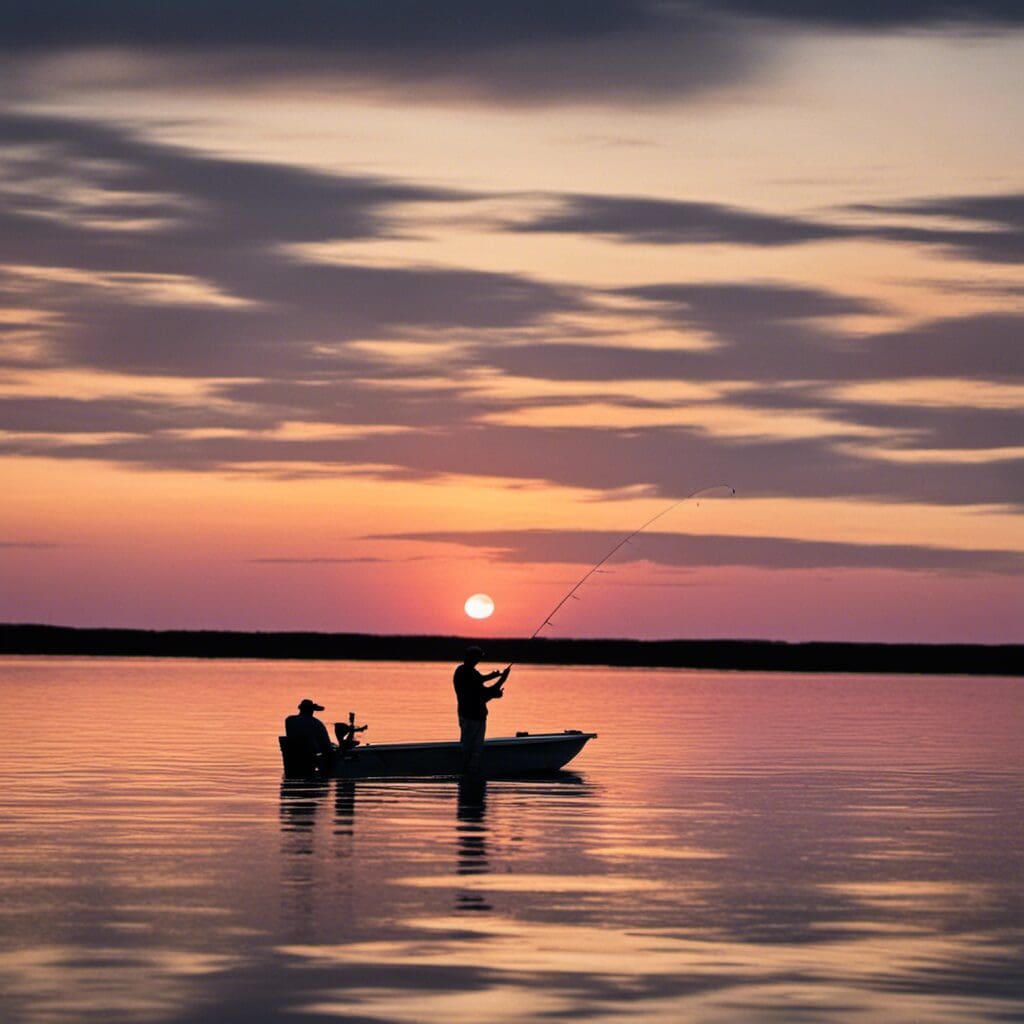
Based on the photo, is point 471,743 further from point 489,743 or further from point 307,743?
point 307,743

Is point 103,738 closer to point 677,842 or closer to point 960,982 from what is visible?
point 677,842

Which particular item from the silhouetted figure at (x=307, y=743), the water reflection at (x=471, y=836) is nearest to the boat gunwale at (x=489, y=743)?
the silhouetted figure at (x=307, y=743)

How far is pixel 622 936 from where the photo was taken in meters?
16.7

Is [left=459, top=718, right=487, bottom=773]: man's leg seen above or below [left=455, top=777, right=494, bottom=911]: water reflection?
above

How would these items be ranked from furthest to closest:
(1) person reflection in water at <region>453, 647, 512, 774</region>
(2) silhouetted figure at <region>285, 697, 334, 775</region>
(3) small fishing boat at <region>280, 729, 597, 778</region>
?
(3) small fishing boat at <region>280, 729, 597, 778</region> → (2) silhouetted figure at <region>285, 697, 334, 775</region> → (1) person reflection in water at <region>453, 647, 512, 774</region>

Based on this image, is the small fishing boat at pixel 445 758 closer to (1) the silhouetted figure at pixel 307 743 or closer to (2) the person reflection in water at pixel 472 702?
(1) the silhouetted figure at pixel 307 743

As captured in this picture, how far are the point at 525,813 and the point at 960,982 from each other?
44.9 feet

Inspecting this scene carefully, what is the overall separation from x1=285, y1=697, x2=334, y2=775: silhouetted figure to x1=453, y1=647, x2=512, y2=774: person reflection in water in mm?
2170

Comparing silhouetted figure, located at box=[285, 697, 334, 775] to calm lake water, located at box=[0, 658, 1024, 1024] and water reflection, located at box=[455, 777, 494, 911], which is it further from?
water reflection, located at box=[455, 777, 494, 911]

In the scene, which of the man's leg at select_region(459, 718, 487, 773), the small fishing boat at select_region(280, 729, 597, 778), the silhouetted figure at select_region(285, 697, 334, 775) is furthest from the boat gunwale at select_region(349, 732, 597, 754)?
the silhouetted figure at select_region(285, 697, 334, 775)

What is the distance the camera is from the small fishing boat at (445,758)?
33938 mm

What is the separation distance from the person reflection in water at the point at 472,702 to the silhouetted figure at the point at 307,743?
2.17 m

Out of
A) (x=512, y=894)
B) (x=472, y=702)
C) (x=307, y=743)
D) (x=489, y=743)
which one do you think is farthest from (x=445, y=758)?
(x=512, y=894)

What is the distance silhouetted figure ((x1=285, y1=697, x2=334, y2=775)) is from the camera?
3328 centimetres
